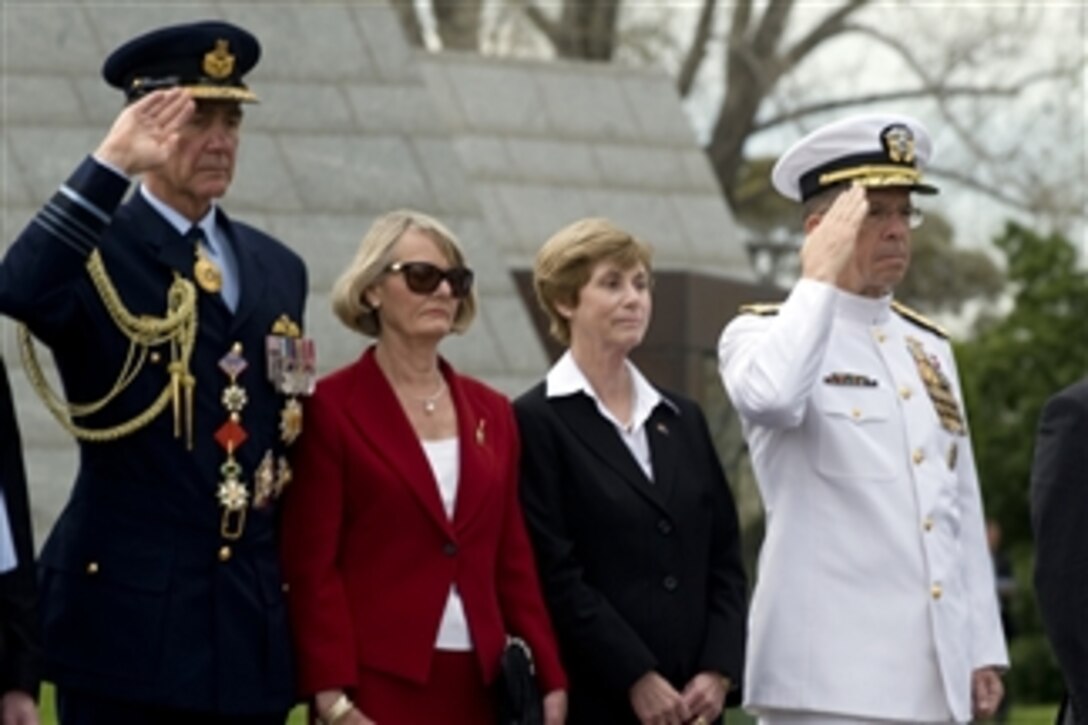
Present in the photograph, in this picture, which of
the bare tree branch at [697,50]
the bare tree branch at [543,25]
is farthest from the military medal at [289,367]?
the bare tree branch at [697,50]

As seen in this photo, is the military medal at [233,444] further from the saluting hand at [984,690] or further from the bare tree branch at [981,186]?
the bare tree branch at [981,186]

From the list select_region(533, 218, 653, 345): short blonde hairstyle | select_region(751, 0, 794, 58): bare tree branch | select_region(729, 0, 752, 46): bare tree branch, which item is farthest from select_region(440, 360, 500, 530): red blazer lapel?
select_region(751, 0, 794, 58): bare tree branch

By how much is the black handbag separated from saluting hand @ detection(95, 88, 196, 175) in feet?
4.49

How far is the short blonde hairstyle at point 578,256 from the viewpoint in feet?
24.1

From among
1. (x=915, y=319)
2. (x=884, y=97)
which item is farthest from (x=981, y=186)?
(x=915, y=319)

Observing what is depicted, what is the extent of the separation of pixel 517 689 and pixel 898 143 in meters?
1.63

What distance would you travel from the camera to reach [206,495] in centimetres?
636

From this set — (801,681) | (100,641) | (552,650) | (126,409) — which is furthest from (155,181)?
(801,681)

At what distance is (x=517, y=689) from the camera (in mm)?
6785

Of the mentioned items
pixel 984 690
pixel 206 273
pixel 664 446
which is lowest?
pixel 984 690

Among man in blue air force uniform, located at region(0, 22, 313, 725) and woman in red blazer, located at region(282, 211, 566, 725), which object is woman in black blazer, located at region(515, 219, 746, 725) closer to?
woman in red blazer, located at region(282, 211, 566, 725)

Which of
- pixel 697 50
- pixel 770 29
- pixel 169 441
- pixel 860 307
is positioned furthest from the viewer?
pixel 770 29

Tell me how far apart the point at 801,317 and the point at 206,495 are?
1435mm

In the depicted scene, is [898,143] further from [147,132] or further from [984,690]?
[147,132]
